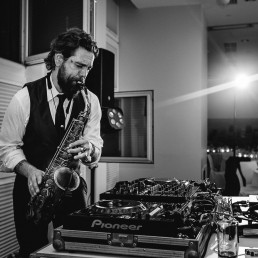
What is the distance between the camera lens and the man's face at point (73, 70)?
81.4 inches

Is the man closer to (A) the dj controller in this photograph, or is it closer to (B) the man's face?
(B) the man's face

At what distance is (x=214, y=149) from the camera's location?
345 inches

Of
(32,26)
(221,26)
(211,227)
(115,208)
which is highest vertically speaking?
(221,26)

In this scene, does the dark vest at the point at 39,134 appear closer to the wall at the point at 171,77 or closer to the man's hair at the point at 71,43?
the man's hair at the point at 71,43

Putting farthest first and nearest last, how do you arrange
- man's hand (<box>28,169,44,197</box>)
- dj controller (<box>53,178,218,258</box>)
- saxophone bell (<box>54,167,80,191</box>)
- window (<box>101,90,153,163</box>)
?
1. window (<box>101,90,153,163</box>)
2. saxophone bell (<box>54,167,80,191</box>)
3. man's hand (<box>28,169,44,197</box>)
4. dj controller (<box>53,178,218,258</box>)

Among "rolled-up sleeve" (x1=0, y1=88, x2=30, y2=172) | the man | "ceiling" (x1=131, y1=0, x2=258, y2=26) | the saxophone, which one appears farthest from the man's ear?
"ceiling" (x1=131, y1=0, x2=258, y2=26)

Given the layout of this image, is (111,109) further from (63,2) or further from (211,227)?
(211,227)

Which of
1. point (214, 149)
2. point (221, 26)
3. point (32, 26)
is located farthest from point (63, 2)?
point (214, 149)

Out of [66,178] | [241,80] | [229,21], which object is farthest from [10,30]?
[241,80]

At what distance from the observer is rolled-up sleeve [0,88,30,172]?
187 cm

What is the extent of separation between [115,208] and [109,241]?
14cm

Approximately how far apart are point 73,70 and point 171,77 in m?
3.74

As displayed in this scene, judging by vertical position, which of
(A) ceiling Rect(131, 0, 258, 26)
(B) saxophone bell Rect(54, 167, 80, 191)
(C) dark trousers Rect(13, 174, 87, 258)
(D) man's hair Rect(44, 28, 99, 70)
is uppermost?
(A) ceiling Rect(131, 0, 258, 26)

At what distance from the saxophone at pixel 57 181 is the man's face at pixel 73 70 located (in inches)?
1.8
